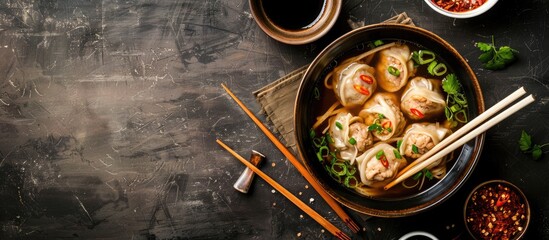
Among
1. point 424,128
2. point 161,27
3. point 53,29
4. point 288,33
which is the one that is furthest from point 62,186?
point 424,128

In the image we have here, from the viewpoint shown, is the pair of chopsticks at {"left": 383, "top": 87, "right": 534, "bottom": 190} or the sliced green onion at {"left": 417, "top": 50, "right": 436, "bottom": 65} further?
the sliced green onion at {"left": 417, "top": 50, "right": 436, "bottom": 65}

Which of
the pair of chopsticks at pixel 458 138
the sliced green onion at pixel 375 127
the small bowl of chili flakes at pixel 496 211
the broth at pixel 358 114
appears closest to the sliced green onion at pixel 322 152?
the broth at pixel 358 114

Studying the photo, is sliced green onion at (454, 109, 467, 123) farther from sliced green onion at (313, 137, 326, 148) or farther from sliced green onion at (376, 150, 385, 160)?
sliced green onion at (313, 137, 326, 148)

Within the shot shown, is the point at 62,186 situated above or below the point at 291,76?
below

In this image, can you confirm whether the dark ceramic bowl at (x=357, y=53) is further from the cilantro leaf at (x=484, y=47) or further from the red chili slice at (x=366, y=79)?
the cilantro leaf at (x=484, y=47)

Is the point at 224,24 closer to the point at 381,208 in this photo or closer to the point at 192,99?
the point at 192,99

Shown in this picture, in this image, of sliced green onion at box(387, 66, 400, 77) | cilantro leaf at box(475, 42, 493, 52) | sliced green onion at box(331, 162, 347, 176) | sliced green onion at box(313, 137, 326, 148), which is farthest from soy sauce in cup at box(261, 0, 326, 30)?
cilantro leaf at box(475, 42, 493, 52)

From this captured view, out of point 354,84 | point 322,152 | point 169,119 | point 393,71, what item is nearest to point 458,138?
point 393,71

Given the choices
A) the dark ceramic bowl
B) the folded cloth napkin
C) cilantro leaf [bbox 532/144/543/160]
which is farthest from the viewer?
the folded cloth napkin
